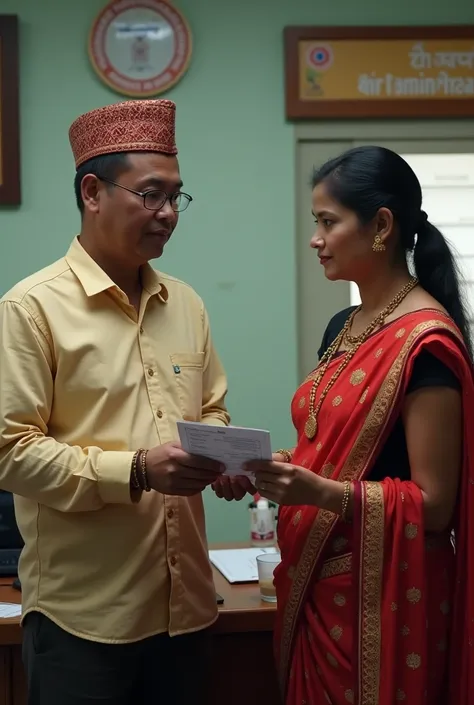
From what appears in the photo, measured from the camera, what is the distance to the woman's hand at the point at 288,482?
1.33m

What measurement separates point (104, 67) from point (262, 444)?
1.92 metres

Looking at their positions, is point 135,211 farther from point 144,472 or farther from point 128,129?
point 144,472

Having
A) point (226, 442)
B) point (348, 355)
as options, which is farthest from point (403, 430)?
point (226, 442)

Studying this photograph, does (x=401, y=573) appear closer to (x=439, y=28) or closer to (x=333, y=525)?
(x=333, y=525)

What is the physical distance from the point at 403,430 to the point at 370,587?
0.28m

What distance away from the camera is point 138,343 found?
1538 mm

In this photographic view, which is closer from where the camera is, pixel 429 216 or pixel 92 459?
pixel 92 459

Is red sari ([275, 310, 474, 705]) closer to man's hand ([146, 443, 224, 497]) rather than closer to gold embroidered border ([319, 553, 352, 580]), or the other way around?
gold embroidered border ([319, 553, 352, 580])

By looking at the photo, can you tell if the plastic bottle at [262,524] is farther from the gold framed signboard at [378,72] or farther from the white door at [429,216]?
the gold framed signboard at [378,72]

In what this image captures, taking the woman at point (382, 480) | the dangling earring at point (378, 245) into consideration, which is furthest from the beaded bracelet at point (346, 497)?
the dangling earring at point (378, 245)

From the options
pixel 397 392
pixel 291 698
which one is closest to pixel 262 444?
pixel 397 392

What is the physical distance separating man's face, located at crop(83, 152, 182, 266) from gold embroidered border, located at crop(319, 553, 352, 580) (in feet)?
2.29

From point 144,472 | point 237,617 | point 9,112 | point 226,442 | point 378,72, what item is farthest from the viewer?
point 378,72

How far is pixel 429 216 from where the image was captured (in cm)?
290
